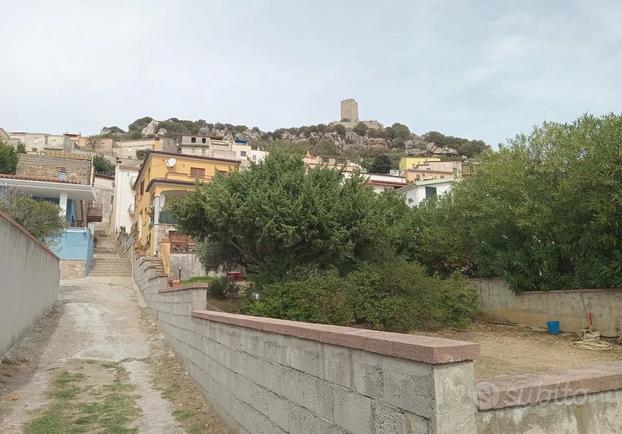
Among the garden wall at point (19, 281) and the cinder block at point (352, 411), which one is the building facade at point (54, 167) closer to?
the garden wall at point (19, 281)

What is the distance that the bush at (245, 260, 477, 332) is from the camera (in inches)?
445

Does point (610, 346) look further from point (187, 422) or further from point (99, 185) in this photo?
point (99, 185)

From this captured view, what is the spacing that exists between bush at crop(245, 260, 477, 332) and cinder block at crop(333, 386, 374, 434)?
25.7 ft

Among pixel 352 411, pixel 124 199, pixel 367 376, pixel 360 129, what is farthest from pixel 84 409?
pixel 360 129

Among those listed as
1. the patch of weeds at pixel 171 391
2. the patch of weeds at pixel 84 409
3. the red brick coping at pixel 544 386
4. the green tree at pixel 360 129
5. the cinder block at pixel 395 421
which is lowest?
the patch of weeds at pixel 171 391

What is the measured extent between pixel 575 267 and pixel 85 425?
42.2 feet

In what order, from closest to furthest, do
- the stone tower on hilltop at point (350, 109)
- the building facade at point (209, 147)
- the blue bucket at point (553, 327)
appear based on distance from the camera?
the blue bucket at point (553, 327)
the building facade at point (209, 147)
the stone tower on hilltop at point (350, 109)

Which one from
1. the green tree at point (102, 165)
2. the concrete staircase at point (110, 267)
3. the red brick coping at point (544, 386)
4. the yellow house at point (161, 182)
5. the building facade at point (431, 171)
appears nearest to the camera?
the red brick coping at point (544, 386)

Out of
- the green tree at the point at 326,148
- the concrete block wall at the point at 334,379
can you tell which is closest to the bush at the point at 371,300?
the concrete block wall at the point at 334,379

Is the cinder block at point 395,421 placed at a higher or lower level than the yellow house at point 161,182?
lower

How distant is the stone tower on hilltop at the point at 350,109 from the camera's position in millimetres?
145375

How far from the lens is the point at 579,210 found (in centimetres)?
1206

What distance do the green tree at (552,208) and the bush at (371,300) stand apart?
2747 millimetres

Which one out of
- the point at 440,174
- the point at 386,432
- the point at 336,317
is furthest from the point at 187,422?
the point at 440,174
